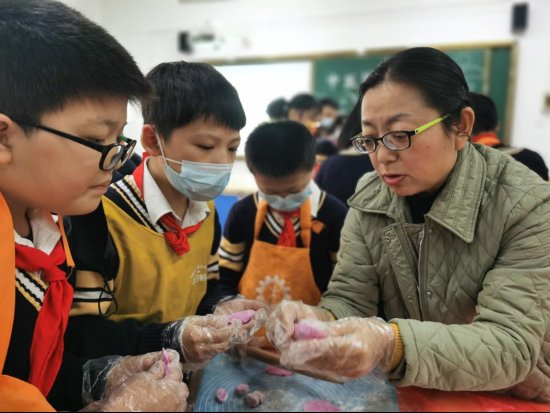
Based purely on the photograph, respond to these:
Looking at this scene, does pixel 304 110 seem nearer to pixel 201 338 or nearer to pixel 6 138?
pixel 201 338

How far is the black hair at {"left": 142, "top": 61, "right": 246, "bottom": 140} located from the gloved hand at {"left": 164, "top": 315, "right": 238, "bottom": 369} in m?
0.57

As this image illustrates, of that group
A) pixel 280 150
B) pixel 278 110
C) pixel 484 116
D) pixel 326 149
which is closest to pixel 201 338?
pixel 280 150

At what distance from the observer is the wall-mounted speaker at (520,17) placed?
4.25 meters

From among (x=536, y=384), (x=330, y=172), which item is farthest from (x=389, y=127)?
(x=330, y=172)

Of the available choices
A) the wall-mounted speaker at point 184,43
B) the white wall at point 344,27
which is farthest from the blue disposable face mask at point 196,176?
the wall-mounted speaker at point 184,43

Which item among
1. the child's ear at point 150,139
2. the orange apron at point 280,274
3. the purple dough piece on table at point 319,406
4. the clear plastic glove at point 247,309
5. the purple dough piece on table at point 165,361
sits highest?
the child's ear at point 150,139

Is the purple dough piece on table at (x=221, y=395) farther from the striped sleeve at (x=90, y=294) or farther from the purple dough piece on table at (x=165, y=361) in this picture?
the striped sleeve at (x=90, y=294)

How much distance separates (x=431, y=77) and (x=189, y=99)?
0.65m

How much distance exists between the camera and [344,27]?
196 inches

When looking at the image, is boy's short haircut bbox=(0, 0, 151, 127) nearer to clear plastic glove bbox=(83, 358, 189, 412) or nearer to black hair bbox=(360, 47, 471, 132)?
clear plastic glove bbox=(83, 358, 189, 412)

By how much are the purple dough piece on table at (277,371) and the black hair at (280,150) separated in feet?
2.89

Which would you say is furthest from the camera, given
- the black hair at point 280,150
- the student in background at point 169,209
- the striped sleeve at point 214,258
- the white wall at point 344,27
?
the white wall at point 344,27

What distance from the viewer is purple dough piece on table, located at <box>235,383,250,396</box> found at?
0.80 meters

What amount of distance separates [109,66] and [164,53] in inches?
207
